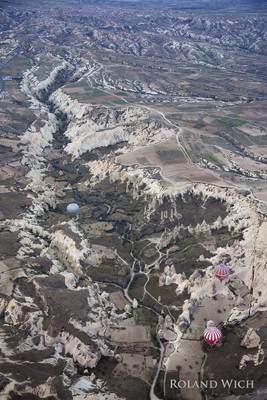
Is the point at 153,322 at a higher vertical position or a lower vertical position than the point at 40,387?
lower

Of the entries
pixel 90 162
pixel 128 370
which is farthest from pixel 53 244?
pixel 90 162

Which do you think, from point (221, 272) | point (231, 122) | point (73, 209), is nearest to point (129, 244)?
point (73, 209)

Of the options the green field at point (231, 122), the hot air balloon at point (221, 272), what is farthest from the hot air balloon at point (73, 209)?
the green field at point (231, 122)

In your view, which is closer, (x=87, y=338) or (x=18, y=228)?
(x=87, y=338)

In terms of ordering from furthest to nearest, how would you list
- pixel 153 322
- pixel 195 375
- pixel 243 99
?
pixel 243 99 < pixel 153 322 < pixel 195 375

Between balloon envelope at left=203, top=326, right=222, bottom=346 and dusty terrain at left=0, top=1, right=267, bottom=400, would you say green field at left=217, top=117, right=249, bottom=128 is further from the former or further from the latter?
balloon envelope at left=203, top=326, right=222, bottom=346

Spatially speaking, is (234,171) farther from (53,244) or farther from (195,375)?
(195,375)

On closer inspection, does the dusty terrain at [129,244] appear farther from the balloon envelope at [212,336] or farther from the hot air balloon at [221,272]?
the hot air balloon at [221,272]

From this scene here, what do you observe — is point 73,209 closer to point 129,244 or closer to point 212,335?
point 129,244
